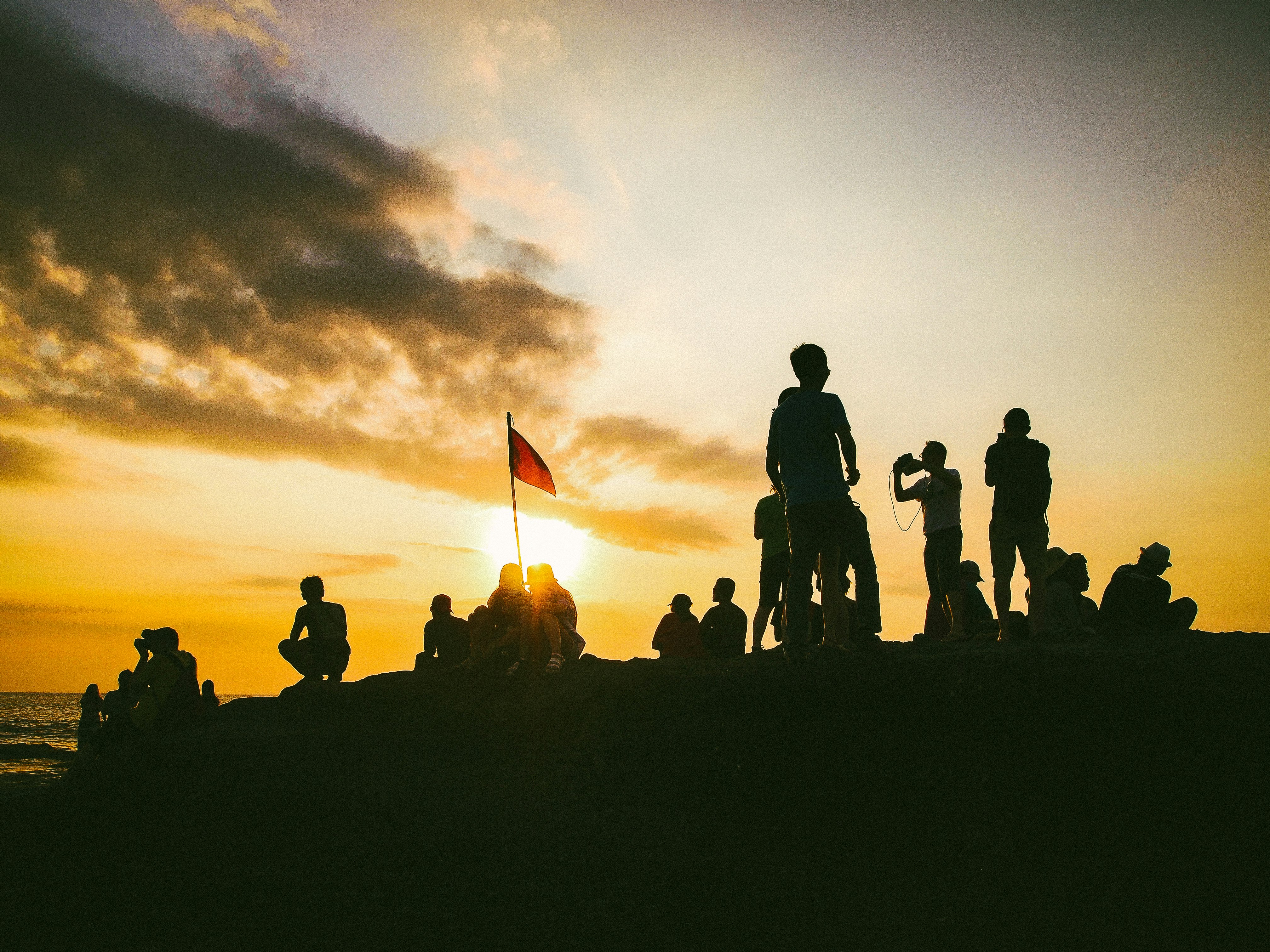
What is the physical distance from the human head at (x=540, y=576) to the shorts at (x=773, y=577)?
247 centimetres

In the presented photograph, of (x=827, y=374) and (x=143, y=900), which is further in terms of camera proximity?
(x=827, y=374)

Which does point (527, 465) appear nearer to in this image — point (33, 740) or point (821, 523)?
point (821, 523)

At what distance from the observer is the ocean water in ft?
65.4

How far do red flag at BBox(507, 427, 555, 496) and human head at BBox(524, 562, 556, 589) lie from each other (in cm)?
244

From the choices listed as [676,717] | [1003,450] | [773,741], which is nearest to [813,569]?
[773,741]

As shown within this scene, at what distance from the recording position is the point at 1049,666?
5344mm

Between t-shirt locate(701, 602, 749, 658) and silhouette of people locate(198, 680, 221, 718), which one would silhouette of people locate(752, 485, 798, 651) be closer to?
t-shirt locate(701, 602, 749, 658)

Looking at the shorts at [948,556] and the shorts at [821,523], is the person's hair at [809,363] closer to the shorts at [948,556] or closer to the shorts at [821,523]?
the shorts at [821,523]

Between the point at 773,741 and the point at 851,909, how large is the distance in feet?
5.13

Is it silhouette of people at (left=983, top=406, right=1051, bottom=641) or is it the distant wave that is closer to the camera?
silhouette of people at (left=983, top=406, right=1051, bottom=641)

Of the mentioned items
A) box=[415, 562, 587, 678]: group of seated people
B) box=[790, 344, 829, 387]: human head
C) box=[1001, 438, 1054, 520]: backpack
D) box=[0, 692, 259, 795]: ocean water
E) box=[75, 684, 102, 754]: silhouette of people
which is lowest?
box=[0, 692, 259, 795]: ocean water

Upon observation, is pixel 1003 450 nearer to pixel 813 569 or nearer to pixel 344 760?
pixel 813 569

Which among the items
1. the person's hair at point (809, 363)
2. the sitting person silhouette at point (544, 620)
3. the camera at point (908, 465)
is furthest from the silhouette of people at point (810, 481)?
the sitting person silhouette at point (544, 620)

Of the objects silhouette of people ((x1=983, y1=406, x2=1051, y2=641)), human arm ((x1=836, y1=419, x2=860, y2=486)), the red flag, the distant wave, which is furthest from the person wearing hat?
the distant wave
